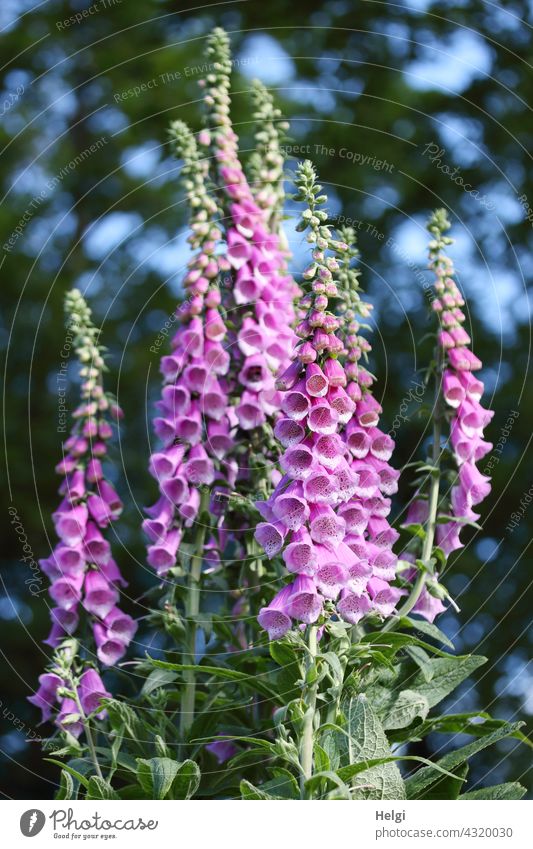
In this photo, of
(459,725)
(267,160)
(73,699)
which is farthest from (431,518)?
(267,160)

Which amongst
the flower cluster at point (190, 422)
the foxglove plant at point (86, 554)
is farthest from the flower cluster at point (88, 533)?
the flower cluster at point (190, 422)

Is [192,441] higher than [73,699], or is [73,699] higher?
[192,441]

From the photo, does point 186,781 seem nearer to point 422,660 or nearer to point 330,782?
point 330,782

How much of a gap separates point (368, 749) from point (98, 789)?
1.60 ft

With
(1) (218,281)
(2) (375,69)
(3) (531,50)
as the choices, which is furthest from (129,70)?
(1) (218,281)

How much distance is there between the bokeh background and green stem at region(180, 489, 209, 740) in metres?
2.95

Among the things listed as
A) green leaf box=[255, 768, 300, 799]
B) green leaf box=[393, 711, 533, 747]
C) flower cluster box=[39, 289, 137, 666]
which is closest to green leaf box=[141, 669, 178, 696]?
flower cluster box=[39, 289, 137, 666]

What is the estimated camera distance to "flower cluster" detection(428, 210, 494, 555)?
2262 mm

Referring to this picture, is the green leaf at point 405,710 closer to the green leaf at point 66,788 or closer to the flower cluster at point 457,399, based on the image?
the flower cluster at point 457,399

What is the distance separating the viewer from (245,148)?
245 inches

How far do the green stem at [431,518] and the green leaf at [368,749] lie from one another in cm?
20

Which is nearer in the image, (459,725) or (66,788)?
(66,788)

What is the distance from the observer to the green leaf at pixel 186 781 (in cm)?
197
